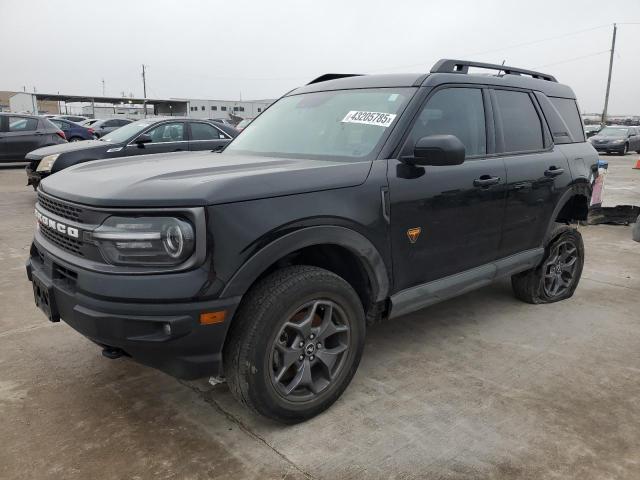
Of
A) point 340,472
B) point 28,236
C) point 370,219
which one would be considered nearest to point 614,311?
point 370,219

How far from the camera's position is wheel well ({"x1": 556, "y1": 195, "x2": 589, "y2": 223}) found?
440 centimetres

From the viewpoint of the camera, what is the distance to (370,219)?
2.71 m

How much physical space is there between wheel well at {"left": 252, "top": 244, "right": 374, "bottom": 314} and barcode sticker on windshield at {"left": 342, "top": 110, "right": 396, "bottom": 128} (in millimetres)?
830

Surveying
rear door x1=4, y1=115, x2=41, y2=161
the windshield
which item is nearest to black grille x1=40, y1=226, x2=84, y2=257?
the windshield

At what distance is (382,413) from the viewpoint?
276cm

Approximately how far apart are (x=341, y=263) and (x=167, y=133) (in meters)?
7.28

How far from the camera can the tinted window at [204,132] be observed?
9578mm

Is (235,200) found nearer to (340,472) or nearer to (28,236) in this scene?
(340,472)

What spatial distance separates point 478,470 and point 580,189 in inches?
117

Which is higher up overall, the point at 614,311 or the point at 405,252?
the point at 405,252

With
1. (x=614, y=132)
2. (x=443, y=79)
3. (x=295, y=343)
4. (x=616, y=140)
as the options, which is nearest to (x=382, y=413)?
(x=295, y=343)

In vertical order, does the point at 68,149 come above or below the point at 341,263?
above

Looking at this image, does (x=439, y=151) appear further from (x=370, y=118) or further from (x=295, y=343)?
(x=295, y=343)

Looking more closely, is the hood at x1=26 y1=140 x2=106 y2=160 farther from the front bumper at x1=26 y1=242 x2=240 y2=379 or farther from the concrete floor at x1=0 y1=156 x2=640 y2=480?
the front bumper at x1=26 y1=242 x2=240 y2=379
